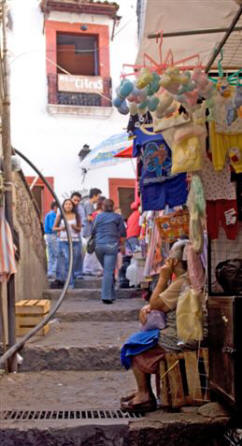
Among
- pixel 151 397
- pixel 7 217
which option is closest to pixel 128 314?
pixel 7 217

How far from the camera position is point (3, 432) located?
409 centimetres

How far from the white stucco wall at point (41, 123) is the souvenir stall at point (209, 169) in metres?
10.3

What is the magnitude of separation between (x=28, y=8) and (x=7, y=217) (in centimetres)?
1151

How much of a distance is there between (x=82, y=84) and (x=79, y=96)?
0.40 metres

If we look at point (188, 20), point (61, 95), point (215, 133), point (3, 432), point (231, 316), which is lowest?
point (3, 432)

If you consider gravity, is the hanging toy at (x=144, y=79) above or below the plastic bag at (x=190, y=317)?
above

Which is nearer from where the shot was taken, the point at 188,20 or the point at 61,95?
the point at 188,20

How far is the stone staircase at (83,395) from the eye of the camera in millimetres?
4043

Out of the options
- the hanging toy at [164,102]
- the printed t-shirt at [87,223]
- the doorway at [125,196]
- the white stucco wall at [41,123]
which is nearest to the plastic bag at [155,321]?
the hanging toy at [164,102]

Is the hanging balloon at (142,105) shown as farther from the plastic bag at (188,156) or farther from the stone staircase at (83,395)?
the stone staircase at (83,395)

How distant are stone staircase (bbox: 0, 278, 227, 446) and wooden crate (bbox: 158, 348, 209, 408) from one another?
4.2 inches

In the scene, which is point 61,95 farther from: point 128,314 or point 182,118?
point 182,118

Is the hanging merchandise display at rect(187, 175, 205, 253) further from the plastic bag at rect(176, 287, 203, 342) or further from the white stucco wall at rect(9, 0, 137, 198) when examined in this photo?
the white stucco wall at rect(9, 0, 137, 198)

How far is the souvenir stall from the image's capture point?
3.97 meters
